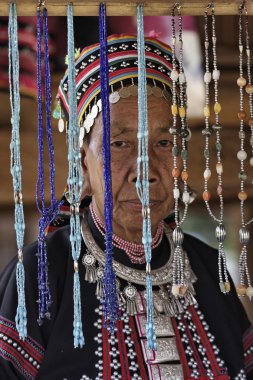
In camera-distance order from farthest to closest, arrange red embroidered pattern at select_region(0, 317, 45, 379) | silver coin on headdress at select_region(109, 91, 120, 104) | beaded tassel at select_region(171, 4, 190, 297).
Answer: silver coin on headdress at select_region(109, 91, 120, 104) → red embroidered pattern at select_region(0, 317, 45, 379) → beaded tassel at select_region(171, 4, 190, 297)

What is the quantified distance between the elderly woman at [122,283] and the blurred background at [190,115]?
0.82 m

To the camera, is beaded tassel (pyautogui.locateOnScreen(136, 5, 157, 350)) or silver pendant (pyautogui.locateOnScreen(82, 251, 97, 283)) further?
silver pendant (pyautogui.locateOnScreen(82, 251, 97, 283))

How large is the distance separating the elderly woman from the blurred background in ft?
2.69

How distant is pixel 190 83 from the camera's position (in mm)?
3611

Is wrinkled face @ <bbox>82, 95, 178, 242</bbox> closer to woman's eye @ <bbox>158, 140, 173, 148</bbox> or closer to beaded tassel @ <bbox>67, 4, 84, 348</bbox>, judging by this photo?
woman's eye @ <bbox>158, 140, 173, 148</bbox>

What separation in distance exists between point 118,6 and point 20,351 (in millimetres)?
953

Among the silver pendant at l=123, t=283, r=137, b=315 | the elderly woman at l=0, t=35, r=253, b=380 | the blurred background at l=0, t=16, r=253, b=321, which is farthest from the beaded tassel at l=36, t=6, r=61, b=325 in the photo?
the blurred background at l=0, t=16, r=253, b=321

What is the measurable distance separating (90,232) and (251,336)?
2.10 ft

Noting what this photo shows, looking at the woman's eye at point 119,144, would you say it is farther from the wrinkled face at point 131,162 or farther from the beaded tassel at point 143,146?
the beaded tassel at point 143,146

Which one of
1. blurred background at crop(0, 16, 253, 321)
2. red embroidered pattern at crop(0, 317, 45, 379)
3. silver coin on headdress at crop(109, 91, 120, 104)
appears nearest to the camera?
red embroidered pattern at crop(0, 317, 45, 379)

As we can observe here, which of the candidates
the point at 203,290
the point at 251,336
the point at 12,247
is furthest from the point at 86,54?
the point at 12,247

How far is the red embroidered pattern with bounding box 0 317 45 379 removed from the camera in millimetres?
2295

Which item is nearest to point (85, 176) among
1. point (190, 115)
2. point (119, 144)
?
point (119, 144)

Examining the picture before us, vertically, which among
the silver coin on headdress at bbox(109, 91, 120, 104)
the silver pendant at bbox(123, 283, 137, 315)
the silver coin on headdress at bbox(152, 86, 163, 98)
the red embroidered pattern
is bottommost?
the red embroidered pattern
